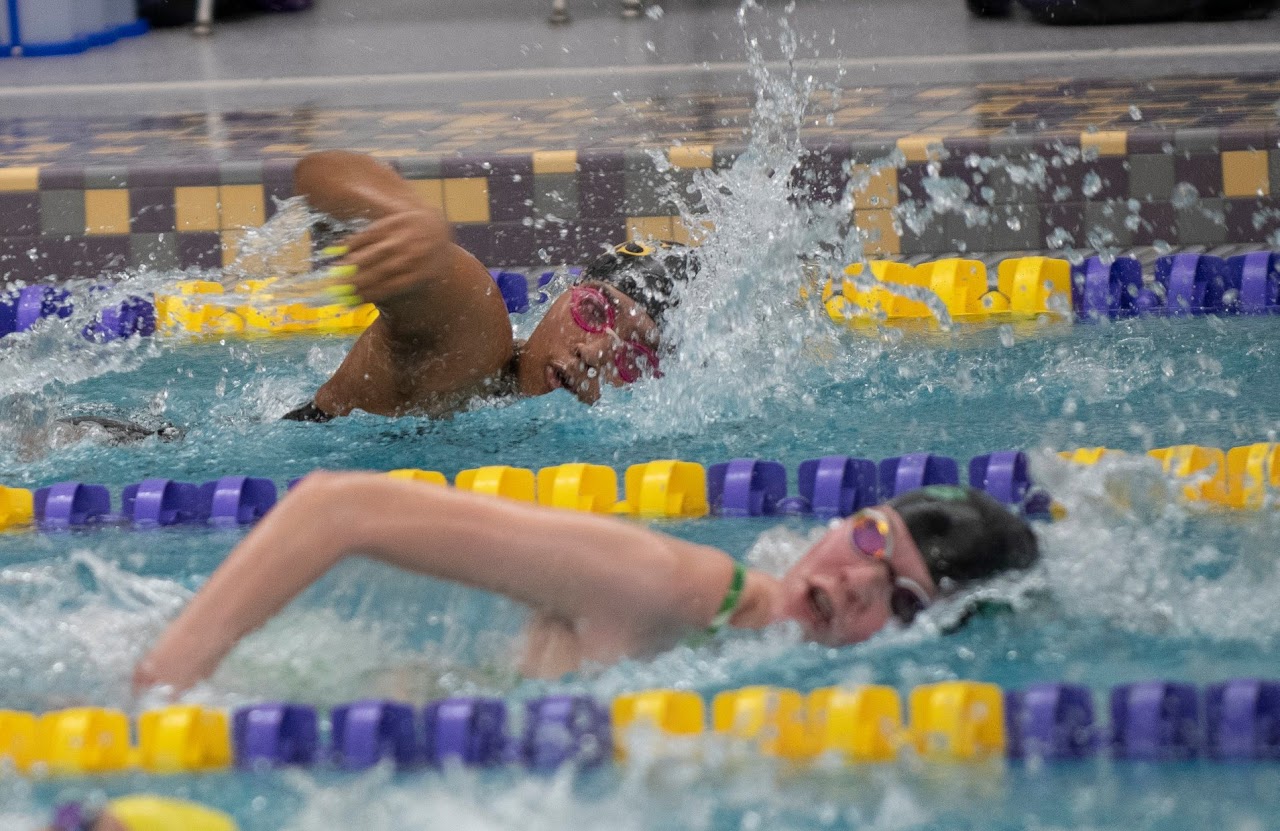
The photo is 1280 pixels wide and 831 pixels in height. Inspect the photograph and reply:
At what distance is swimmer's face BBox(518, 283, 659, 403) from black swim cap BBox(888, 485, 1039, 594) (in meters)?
1.35

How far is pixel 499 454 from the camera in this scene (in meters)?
3.70

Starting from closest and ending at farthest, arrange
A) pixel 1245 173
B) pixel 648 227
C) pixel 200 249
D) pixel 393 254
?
pixel 393 254
pixel 1245 173
pixel 648 227
pixel 200 249

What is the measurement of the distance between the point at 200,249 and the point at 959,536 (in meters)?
3.59

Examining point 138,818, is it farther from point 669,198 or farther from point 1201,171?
point 1201,171

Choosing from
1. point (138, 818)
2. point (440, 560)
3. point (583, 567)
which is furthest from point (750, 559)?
point (138, 818)

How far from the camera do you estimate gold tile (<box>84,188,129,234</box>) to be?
5422 mm

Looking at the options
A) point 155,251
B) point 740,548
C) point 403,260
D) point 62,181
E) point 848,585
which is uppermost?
point 403,260

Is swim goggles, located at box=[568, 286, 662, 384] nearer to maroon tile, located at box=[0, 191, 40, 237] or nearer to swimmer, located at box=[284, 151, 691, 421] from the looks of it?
swimmer, located at box=[284, 151, 691, 421]

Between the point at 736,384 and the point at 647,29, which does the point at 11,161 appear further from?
the point at 647,29

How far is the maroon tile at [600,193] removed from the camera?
5320mm

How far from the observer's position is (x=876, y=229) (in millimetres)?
5227

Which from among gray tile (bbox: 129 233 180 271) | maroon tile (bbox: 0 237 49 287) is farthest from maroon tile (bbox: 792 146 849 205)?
maroon tile (bbox: 0 237 49 287)

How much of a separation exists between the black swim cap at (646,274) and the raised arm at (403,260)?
249mm

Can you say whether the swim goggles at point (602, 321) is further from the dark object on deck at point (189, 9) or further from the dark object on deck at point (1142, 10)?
the dark object on deck at point (189, 9)
